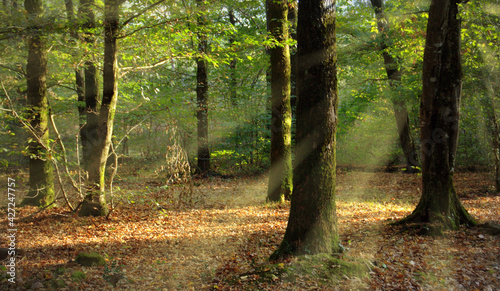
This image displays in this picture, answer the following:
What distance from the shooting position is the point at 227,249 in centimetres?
606

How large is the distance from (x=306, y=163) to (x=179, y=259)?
2.95 metres

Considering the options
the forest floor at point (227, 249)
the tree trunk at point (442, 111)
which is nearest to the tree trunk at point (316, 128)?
the forest floor at point (227, 249)

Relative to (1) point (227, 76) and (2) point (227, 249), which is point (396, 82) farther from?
(2) point (227, 249)

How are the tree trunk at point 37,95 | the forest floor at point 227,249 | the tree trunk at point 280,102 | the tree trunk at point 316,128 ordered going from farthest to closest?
the tree trunk at point 280,102 → the tree trunk at point 37,95 → the tree trunk at point 316,128 → the forest floor at point 227,249

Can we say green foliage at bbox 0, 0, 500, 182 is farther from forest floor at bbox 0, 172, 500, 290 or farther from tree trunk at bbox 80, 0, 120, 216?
forest floor at bbox 0, 172, 500, 290

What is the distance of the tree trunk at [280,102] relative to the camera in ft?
28.0

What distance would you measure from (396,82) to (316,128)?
10529 millimetres

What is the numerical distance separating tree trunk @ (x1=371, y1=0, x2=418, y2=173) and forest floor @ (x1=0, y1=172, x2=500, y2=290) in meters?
4.83

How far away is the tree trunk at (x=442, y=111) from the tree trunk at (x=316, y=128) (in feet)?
9.06

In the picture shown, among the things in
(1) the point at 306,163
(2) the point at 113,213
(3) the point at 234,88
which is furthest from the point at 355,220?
(3) the point at 234,88

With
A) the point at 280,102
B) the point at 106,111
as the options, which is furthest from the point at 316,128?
the point at 106,111

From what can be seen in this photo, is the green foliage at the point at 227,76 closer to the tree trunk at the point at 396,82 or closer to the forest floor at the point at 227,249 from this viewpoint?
the tree trunk at the point at 396,82

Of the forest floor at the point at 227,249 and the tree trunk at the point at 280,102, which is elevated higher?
the tree trunk at the point at 280,102

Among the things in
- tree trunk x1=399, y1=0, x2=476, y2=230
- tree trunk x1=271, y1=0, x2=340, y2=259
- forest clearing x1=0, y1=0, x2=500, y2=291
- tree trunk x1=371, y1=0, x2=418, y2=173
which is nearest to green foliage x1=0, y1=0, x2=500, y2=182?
forest clearing x1=0, y1=0, x2=500, y2=291
